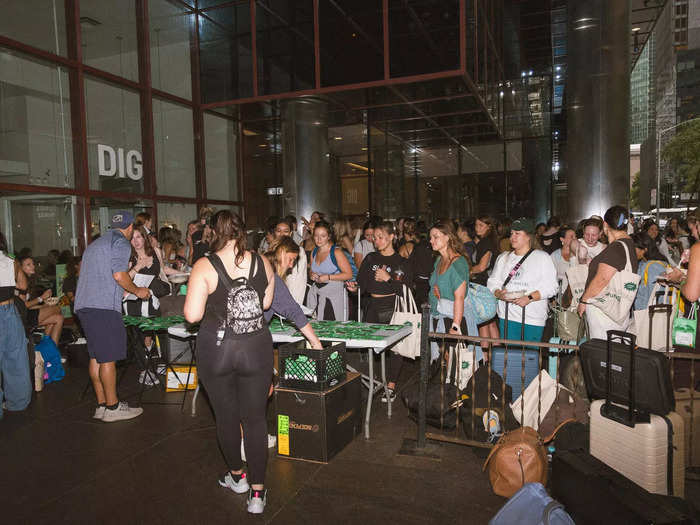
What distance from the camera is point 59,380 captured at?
7051 millimetres

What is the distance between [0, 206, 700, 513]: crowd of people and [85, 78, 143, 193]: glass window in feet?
7.11

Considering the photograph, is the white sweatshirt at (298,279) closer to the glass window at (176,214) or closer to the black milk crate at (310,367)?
the black milk crate at (310,367)

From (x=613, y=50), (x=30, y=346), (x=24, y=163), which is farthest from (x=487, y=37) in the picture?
(x=30, y=346)

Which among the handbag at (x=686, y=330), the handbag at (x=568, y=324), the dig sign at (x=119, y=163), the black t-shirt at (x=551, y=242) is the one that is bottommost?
the handbag at (x=568, y=324)

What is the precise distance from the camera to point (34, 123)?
9.30m

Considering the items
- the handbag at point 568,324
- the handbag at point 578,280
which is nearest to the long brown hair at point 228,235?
the handbag at point 568,324

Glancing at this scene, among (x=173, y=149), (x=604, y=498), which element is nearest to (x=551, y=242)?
(x=604, y=498)

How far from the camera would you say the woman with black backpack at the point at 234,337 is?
127 inches

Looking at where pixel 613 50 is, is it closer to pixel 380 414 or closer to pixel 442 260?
pixel 442 260

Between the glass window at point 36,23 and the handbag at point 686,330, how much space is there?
34.7ft

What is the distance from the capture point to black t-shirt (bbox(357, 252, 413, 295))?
19.2 ft

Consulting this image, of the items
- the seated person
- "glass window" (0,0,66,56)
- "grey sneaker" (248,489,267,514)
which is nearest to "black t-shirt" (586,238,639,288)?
"grey sneaker" (248,489,267,514)

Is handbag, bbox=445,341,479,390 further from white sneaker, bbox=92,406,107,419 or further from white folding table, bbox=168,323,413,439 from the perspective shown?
white sneaker, bbox=92,406,107,419

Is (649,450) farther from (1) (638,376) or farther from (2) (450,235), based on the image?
(2) (450,235)
